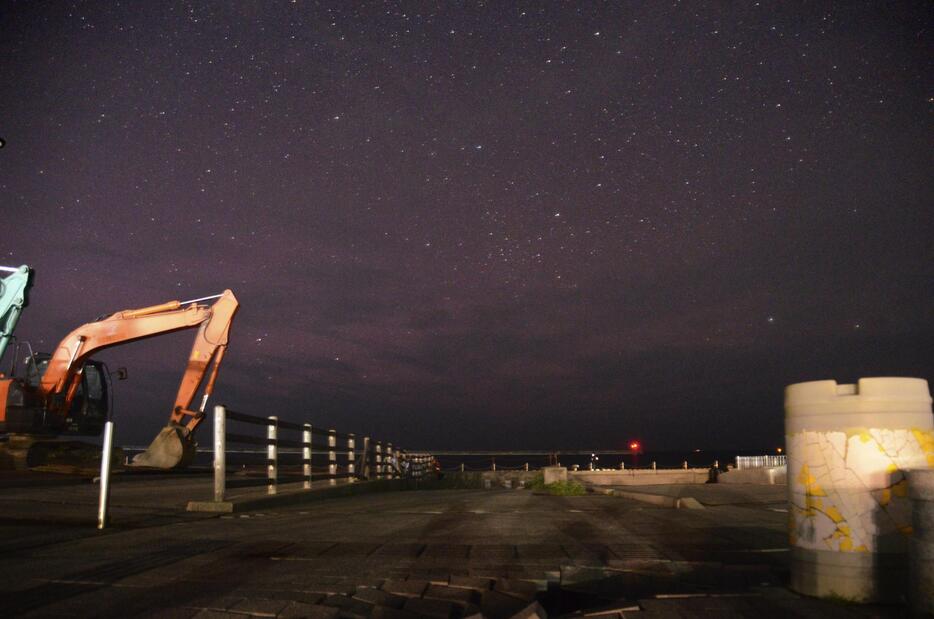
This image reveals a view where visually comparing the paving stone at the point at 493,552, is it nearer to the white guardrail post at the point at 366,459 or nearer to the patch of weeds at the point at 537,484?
the white guardrail post at the point at 366,459

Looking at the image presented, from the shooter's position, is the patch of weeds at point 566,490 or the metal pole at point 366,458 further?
the metal pole at point 366,458

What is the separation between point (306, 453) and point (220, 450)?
3289 mm

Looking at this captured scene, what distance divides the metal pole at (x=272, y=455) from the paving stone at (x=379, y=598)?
21.8 feet

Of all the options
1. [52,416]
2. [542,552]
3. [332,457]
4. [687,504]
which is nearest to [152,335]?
[52,416]

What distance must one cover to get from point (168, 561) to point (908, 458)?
14.8ft

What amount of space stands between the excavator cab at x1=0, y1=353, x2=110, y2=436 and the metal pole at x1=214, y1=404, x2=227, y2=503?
15057 millimetres

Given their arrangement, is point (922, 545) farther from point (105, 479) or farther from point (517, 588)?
point (105, 479)

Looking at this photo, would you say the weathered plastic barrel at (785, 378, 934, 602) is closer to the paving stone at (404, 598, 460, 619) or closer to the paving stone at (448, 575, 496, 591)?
the paving stone at (448, 575, 496, 591)

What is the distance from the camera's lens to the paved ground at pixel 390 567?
139 inches

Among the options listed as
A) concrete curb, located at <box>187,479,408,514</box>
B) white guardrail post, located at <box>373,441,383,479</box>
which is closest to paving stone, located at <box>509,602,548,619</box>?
concrete curb, located at <box>187,479,408,514</box>

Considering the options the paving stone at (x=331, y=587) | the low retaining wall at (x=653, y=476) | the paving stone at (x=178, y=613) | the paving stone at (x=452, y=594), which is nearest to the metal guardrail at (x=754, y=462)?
the low retaining wall at (x=653, y=476)

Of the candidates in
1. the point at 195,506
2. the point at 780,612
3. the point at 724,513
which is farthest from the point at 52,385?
the point at 780,612

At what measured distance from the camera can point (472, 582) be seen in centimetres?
401

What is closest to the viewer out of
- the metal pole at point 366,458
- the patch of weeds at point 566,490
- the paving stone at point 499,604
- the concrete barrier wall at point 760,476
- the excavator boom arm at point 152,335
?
the paving stone at point 499,604
